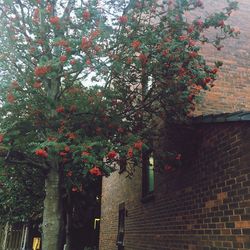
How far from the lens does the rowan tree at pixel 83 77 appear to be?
562 centimetres

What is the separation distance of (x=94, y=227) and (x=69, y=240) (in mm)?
4166

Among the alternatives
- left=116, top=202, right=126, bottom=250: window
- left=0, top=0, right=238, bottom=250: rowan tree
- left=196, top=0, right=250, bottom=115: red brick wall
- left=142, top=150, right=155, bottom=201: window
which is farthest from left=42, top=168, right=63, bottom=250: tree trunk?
left=116, top=202, right=126, bottom=250: window

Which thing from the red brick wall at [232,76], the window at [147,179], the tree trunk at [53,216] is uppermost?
the red brick wall at [232,76]

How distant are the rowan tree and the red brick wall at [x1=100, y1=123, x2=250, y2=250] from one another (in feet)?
3.34

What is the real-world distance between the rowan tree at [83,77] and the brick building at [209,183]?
0.88 m

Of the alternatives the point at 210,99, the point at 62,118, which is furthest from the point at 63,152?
the point at 210,99

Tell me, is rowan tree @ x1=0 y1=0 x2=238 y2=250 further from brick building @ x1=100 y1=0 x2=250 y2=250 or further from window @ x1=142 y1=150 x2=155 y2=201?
window @ x1=142 y1=150 x2=155 y2=201

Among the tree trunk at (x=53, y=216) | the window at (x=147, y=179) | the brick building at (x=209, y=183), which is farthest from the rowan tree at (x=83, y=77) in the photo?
the window at (x=147, y=179)

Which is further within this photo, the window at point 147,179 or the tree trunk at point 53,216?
the window at point 147,179

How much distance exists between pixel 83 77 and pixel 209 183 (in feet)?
9.88

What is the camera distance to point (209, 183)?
617 cm

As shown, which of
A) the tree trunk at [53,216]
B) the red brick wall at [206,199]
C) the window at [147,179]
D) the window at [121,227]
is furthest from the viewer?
the window at [121,227]

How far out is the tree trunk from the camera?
20.6 feet

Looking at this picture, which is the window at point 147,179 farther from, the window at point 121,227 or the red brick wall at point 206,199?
the window at point 121,227
